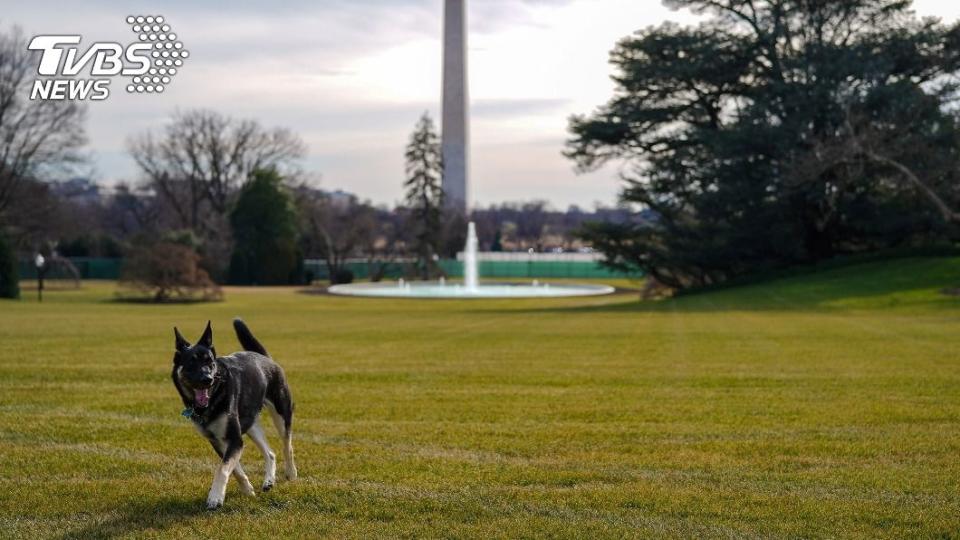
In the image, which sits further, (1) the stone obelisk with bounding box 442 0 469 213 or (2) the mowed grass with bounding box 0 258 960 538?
(1) the stone obelisk with bounding box 442 0 469 213

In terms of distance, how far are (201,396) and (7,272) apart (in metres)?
48.0

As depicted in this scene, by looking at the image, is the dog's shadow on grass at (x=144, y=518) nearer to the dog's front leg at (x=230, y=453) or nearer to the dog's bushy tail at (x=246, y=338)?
the dog's front leg at (x=230, y=453)

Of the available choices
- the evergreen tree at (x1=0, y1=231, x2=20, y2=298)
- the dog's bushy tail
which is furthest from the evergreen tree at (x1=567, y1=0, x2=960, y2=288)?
the dog's bushy tail

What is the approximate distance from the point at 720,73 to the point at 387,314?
66.0 feet

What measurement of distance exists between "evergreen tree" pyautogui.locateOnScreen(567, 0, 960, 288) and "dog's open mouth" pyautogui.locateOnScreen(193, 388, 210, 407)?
3783 cm

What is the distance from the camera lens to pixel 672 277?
53844 mm

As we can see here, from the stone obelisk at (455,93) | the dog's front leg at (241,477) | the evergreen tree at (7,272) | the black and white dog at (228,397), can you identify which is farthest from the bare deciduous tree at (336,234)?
the dog's front leg at (241,477)

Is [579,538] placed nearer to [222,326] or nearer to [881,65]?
[222,326]

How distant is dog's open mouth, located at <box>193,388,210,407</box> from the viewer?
7.10m

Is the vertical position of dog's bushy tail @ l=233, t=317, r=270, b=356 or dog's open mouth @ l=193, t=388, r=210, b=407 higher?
dog's bushy tail @ l=233, t=317, r=270, b=356

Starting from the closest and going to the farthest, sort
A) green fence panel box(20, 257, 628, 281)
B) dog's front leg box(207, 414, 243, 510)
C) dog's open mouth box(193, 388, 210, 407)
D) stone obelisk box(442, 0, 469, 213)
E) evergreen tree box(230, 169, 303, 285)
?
dog's open mouth box(193, 388, 210, 407) → dog's front leg box(207, 414, 243, 510) → stone obelisk box(442, 0, 469, 213) → evergreen tree box(230, 169, 303, 285) → green fence panel box(20, 257, 628, 281)

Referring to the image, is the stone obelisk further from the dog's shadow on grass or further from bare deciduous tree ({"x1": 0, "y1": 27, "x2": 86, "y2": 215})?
the dog's shadow on grass

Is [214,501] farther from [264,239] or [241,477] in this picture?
[264,239]

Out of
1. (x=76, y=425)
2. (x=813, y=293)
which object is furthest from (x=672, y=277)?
(x=76, y=425)
